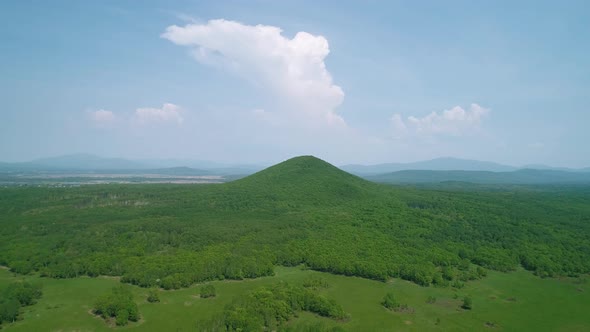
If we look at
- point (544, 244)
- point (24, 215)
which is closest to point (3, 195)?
point (24, 215)

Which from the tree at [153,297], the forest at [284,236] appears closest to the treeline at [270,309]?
the forest at [284,236]

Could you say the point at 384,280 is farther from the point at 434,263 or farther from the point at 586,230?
the point at 586,230

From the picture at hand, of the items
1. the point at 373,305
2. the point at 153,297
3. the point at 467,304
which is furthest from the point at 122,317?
the point at 467,304

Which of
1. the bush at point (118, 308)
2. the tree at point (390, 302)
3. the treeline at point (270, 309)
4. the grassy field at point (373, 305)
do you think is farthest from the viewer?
the tree at point (390, 302)

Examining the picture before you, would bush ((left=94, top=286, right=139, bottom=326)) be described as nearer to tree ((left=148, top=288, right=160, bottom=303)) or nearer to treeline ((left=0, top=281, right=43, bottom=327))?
tree ((left=148, top=288, right=160, bottom=303))

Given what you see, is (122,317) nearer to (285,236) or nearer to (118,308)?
(118,308)

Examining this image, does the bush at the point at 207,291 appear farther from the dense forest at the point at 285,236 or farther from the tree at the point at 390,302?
the tree at the point at 390,302
